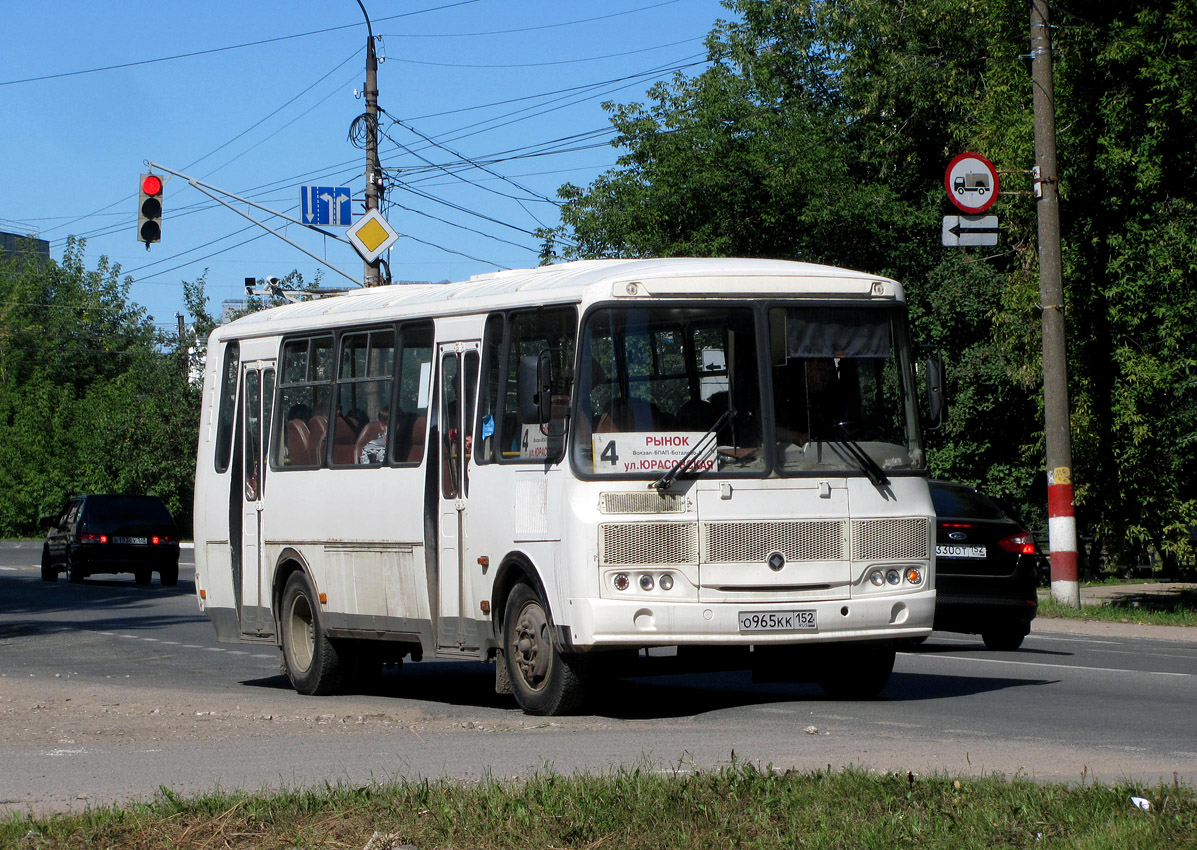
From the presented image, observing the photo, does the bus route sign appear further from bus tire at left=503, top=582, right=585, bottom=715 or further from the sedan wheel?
the sedan wheel

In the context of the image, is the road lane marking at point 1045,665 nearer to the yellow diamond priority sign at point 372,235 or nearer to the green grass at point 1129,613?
the green grass at point 1129,613

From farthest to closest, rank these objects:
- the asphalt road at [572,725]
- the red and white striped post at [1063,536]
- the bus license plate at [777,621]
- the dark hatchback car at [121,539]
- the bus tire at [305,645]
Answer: the dark hatchback car at [121,539] < the red and white striped post at [1063,536] < the bus tire at [305,645] < the bus license plate at [777,621] < the asphalt road at [572,725]

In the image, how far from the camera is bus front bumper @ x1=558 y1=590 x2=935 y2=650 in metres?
10.7

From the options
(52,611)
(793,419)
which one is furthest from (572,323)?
(52,611)

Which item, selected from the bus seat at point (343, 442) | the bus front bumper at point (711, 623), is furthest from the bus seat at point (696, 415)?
the bus seat at point (343, 442)

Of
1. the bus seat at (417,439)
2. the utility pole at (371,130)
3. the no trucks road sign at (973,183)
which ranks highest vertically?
the utility pole at (371,130)

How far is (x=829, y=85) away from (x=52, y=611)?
22340 mm

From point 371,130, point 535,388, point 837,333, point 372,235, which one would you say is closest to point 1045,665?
point 837,333

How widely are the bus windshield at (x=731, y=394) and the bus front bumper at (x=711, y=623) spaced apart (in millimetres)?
831

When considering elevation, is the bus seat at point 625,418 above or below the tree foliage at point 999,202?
below

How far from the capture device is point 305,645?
563 inches

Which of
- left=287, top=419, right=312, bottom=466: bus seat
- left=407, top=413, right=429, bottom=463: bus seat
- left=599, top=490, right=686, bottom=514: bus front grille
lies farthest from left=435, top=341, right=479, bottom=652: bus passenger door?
left=287, top=419, right=312, bottom=466: bus seat

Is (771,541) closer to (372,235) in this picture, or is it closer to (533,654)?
(533,654)

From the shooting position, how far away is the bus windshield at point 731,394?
11.0 m
